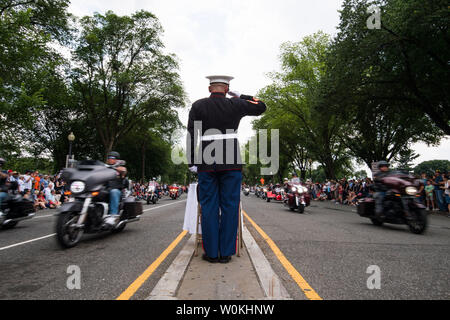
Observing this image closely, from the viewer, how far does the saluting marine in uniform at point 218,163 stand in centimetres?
370

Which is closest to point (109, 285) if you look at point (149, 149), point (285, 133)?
point (285, 133)

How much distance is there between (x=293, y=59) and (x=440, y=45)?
60.9ft

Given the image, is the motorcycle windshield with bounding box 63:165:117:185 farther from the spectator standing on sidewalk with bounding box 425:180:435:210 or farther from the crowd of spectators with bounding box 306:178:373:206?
the crowd of spectators with bounding box 306:178:373:206

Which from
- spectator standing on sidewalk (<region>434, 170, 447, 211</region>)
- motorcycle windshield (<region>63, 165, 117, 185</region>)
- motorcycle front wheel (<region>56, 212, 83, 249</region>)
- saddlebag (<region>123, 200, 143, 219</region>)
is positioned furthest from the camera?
spectator standing on sidewalk (<region>434, 170, 447, 211</region>)

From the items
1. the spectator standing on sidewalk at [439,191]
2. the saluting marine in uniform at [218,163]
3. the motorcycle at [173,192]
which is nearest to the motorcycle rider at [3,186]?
the saluting marine in uniform at [218,163]

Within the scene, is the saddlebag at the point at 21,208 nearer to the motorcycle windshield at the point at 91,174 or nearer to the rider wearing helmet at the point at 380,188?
the motorcycle windshield at the point at 91,174

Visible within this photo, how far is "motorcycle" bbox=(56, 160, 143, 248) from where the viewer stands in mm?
4676

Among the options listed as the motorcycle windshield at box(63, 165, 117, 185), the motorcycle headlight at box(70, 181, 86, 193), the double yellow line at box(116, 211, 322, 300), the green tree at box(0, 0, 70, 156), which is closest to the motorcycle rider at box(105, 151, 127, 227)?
the motorcycle windshield at box(63, 165, 117, 185)

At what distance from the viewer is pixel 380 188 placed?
25.2 feet

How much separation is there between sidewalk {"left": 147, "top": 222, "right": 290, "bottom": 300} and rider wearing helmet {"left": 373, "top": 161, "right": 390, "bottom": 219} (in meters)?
5.06

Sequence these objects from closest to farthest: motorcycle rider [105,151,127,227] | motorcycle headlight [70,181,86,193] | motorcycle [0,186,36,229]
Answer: motorcycle headlight [70,181,86,193] < motorcycle rider [105,151,127,227] < motorcycle [0,186,36,229]

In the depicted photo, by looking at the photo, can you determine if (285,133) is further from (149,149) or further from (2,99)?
(2,99)

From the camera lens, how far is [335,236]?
604cm

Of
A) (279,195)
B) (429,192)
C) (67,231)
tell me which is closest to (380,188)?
(67,231)
